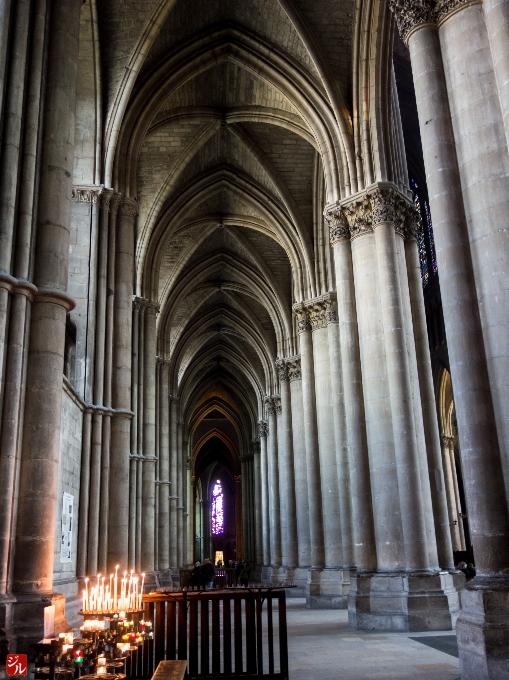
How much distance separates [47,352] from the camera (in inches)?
317

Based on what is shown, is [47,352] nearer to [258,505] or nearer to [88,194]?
[88,194]

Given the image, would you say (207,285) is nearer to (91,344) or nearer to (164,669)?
(91,344)


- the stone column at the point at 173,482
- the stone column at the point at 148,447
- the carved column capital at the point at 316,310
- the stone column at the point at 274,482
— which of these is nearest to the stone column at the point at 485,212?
the carved column capital at the point at 316,310

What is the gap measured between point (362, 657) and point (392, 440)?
505 cm

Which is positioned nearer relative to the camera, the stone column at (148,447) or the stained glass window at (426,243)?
the stone column at (148,447)

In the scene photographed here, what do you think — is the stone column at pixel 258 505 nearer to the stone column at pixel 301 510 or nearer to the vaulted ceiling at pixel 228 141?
the vaulted ceiling at pixel 228 141

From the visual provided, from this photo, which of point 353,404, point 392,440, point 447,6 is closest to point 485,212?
point 447,6

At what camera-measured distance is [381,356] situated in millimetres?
13422

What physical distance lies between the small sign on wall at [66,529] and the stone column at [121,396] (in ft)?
6.26

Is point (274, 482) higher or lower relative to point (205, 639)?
higher

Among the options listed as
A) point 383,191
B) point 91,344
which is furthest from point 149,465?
point 383,191

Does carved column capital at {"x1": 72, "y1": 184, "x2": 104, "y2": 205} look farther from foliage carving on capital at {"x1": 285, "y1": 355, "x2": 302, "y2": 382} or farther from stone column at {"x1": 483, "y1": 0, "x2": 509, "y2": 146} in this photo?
foliage carving on capital at {"x1": 285, "y1": 355, "x2": 302, "y2": 382}

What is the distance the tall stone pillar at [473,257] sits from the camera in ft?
21.9

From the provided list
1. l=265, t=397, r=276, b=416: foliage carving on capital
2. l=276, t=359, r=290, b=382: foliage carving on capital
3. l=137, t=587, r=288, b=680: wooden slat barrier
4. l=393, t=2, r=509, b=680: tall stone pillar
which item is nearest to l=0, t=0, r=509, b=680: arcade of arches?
→ l=393, t=2, r=509, b=680: tall stone pillar
